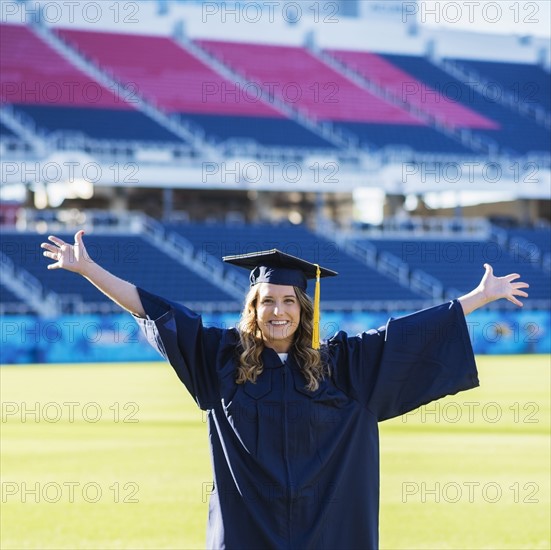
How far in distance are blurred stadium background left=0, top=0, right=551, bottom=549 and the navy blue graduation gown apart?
718cm

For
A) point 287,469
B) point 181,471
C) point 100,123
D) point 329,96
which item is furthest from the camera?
point 329,96

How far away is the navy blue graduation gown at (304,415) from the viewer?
4.05 m

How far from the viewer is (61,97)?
3509cm

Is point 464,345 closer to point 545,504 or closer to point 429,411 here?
point 545,504

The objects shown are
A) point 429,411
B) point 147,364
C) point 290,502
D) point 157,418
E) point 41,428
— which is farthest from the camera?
point 147,364

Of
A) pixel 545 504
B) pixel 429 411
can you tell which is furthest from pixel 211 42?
pixel 545 504

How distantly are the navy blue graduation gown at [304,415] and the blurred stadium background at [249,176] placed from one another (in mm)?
7180

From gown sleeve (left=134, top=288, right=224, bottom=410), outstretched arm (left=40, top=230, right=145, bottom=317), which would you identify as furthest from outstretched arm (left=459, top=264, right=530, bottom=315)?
outstretched arm (left=40, top=230, right=145, bottom=317)

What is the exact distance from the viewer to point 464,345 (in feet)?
14.1

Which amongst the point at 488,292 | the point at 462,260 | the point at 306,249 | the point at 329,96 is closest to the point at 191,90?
the point at 329,96

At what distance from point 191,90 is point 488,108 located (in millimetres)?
11481

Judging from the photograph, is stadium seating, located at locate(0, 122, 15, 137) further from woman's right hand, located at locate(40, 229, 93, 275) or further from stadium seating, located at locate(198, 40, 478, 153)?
woman's right hand, located at locate(40, 229, 93, 275)

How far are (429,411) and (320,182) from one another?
2115 centimetres

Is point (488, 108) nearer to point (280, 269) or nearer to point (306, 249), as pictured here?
point (306, 249)
